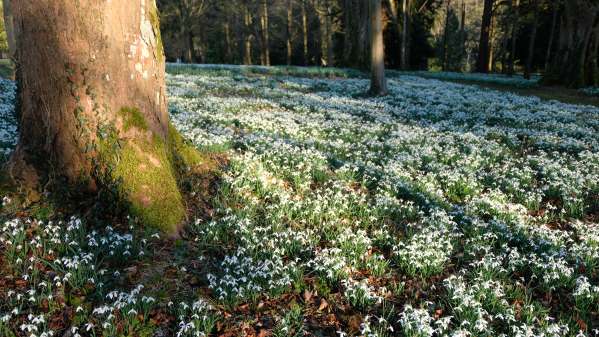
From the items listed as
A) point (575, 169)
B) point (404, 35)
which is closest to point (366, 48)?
point (404, 35)

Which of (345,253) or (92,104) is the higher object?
(92,104)

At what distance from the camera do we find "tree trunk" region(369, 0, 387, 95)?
20125mm

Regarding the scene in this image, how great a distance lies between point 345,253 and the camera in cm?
554

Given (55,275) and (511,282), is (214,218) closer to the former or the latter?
(55,275)

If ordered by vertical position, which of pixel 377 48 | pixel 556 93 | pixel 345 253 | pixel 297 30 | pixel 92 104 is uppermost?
pixel 297 30

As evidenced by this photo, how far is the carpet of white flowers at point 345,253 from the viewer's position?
423 cm

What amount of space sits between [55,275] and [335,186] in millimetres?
4491

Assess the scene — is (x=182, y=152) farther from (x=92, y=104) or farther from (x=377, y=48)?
(x=377, y=48)

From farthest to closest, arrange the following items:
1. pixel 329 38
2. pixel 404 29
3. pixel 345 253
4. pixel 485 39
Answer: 1. pixel 329 38
2. pixel 485 39
3. pixel 404 29
4. pixel 345 253

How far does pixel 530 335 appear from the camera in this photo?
4055 mm

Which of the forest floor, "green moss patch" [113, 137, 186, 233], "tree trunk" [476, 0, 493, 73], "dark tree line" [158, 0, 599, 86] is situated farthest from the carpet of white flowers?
"tree trunk" [476, 0, 493, 73]

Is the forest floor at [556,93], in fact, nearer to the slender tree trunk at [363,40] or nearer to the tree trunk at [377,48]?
the tree trunk at [377,48]

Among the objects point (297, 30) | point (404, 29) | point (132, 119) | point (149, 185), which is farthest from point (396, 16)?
point (149, 185)

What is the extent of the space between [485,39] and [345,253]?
1719 inches
